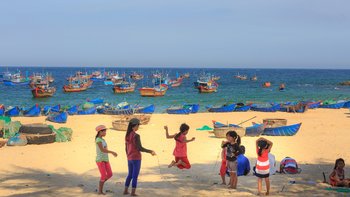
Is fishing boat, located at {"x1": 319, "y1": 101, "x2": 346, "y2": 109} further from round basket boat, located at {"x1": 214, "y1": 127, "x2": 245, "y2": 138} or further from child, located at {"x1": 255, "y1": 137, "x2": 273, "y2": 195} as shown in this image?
child, located at {"x1": 255, "y1": 137, "x2": 273, "y2": 195}

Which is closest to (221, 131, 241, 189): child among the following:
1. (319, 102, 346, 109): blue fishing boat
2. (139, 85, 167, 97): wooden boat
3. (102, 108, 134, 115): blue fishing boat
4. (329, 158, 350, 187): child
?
(329, 158, 350, 187): child

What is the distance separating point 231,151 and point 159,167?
3.51 meters

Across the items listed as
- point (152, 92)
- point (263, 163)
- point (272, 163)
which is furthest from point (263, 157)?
point (152, 92)

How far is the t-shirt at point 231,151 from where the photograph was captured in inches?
313

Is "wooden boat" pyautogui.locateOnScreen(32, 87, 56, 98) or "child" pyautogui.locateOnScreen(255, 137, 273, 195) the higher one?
"child" pyautogui.locateOnScreen(255, 137, 273, 195)

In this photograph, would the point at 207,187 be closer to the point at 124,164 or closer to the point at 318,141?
the point at 124,164

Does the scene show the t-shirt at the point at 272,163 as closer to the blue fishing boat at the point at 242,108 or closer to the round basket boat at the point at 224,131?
the round basket boat at the point at 224,131

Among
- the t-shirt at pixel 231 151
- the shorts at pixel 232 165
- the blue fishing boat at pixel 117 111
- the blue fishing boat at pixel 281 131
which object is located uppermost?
the t-shirt at pixel 231 151

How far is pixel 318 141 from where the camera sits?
51.9 ft

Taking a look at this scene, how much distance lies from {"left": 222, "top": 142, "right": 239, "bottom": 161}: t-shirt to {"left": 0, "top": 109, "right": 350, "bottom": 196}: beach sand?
0.70m

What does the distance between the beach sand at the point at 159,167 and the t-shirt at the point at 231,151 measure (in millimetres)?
703

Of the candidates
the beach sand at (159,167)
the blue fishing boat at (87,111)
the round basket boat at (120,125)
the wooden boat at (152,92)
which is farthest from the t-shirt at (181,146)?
the wooden boat at (152,92)

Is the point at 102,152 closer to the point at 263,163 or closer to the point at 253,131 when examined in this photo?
the point at 263,163

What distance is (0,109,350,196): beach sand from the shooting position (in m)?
8.29
